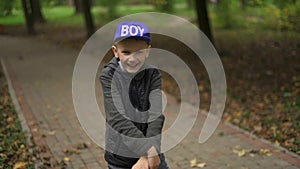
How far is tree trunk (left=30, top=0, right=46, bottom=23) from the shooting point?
70.3 feet

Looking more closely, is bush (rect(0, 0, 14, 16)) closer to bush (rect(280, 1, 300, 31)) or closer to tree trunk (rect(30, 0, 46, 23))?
bush (rect(280, 1, 300, 31))

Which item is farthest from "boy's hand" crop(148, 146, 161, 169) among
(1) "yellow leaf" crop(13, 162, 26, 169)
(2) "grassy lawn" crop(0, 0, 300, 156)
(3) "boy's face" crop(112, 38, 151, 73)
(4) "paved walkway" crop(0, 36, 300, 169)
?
(2) "grassy lawn" crop(0, 0, 300, 156)

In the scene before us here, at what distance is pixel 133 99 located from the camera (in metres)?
2.72

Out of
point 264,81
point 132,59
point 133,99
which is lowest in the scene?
point 264,81

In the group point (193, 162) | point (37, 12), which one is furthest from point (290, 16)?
point (37, 12)

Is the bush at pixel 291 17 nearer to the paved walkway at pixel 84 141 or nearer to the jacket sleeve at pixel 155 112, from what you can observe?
the paved walkway at pixel 84 141

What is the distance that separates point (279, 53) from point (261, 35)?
233 inches

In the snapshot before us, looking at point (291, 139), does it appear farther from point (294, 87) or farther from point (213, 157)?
point (294, 87)

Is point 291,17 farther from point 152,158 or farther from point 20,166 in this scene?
point 152,158

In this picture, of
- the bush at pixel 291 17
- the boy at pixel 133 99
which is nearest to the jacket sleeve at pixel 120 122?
the boy at pixel 133 99

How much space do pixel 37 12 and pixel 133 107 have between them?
74.8 feet

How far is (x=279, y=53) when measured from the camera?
13.8 meters

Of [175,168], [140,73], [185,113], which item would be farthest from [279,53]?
[140,73]

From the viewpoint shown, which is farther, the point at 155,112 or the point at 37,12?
the point at 37,12
